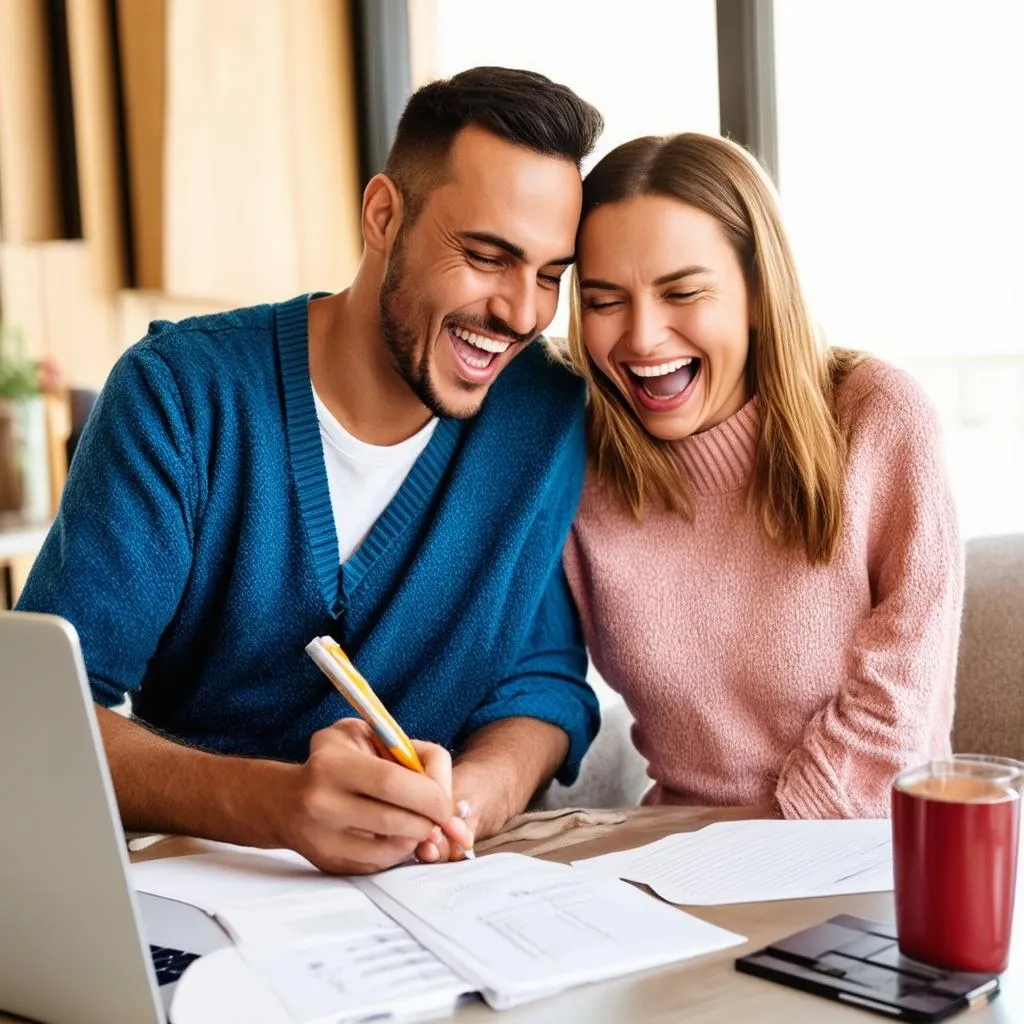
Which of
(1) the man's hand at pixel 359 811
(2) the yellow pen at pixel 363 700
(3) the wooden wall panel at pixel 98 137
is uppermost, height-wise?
(3) the wooden wall panel at pixel 98 137

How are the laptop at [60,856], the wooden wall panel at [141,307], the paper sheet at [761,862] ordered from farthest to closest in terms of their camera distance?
the wooden wall panel at [141,307] → the paper sheet at [761,862] → the laptop at [60,856]

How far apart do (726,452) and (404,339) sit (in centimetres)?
39

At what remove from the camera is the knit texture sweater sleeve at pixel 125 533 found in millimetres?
1344

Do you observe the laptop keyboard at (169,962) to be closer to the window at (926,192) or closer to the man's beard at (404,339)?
the man's beard at (404,339)

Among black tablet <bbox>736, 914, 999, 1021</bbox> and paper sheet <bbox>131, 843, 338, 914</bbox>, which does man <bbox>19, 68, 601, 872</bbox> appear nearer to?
paper sheet <bbox>131, 843, 338, 914</bbox>

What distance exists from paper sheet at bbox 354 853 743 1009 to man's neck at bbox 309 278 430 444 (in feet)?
2.18

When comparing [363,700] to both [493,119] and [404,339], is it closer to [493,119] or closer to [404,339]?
[404,339]

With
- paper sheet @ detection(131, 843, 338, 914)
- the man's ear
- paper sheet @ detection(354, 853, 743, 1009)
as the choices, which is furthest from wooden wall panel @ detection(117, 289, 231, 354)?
paper sheet @ detection(354, 853, 743, 1009)

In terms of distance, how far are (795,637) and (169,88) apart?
2.64 m

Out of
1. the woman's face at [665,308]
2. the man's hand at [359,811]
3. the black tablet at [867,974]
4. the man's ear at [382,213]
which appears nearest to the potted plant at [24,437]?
the man's ear at [382,213]

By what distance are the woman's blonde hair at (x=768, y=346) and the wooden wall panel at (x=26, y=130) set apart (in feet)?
8.04

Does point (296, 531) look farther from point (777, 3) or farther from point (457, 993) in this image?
point (777, 3)

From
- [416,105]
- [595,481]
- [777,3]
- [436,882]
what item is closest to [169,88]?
[777,3]

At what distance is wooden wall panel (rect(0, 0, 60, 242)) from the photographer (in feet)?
11.5
